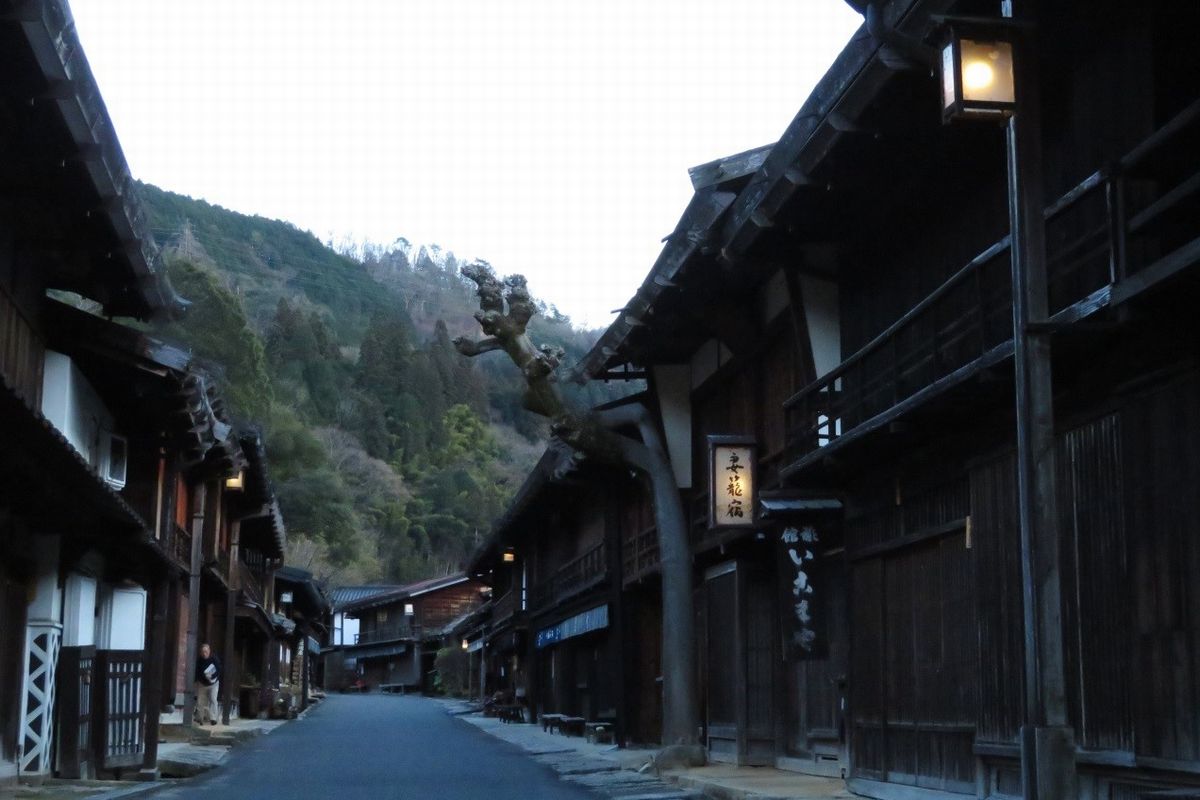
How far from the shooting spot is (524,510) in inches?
1628

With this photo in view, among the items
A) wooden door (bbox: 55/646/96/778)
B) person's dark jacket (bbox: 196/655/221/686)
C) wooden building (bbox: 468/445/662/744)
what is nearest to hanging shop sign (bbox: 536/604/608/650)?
wooden building (bbox: 468/445/662/744)

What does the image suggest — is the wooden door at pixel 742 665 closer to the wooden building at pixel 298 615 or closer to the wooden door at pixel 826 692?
the wooden door at pixel 826 692

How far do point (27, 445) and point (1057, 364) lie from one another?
879cm

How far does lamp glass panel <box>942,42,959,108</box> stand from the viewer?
8.89 m

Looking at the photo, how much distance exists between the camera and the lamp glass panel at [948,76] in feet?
29.2

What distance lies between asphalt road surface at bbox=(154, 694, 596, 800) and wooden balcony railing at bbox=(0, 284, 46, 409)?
5273 millimetres

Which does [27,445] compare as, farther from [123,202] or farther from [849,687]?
[849,687]

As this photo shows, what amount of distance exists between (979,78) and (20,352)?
486 inches

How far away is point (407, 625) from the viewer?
95.1 metres

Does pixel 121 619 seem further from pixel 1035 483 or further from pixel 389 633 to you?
pixel 389 633

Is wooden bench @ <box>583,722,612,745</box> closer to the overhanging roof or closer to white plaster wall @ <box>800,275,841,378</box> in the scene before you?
white plaster wall @ <box>800,275,841,378</box>

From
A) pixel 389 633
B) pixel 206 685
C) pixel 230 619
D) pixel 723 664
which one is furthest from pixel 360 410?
Answer: pixel 723 664

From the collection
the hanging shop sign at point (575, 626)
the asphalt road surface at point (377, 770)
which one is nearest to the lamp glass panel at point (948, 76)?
the asphalt road surface at point (377, 770)

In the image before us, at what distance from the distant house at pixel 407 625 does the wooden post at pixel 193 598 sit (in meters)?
56.6
